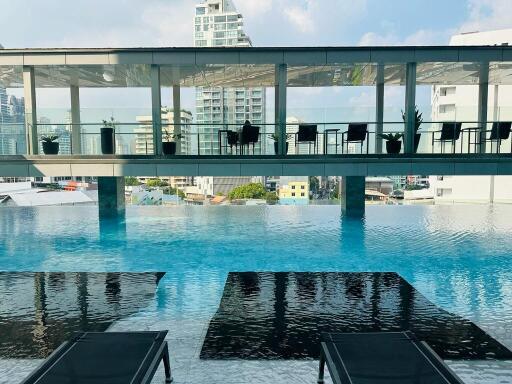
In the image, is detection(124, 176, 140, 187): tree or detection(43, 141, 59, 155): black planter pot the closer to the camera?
detection(43, 141, 59, 155): black planter pot

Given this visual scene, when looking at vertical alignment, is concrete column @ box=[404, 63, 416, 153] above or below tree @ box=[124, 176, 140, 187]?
above

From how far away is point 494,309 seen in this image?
6.71 m

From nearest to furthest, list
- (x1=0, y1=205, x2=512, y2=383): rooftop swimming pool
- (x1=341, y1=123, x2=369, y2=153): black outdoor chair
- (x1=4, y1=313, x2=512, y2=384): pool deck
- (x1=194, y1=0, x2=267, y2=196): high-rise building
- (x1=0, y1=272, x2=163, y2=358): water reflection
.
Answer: (x1=4, y1=313, x2=512, y2=384): pool deck → (x1=0, y1=205, x2=512, y2=383): rooftop swimming pool → (x1=0, y1=272, x2=163, y2=358): water reflection → (x1=341, y1=123, x2=369, y2=153): black outdoor chair → (x1=194, y1=0, x2=267, y2=196): high-rise building

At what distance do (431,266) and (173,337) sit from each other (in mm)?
6456

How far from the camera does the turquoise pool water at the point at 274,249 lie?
766cm

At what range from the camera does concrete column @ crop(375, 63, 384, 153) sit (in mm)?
14109

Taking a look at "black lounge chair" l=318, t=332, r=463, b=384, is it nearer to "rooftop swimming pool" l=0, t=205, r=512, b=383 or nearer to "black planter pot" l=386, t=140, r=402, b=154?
"rooftop swimming pool" l=0, t=205, r=512, b=383

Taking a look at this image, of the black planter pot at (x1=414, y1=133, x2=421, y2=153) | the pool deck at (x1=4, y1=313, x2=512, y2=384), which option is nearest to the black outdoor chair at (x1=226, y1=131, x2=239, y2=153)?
the black planter pot at (x1=414, y1=133, x2=421, y2=153)

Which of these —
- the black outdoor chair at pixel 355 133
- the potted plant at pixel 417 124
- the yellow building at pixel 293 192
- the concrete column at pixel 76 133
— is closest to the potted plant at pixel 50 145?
the concrete column at pixel 76 133

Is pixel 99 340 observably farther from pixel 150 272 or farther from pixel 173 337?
pixel 150 272

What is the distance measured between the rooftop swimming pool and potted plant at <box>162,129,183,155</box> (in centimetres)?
263

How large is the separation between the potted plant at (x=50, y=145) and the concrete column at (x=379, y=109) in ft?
33.1

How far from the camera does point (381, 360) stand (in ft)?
12.5

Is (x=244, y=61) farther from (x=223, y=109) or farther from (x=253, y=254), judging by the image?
(x=253, y=254)
